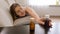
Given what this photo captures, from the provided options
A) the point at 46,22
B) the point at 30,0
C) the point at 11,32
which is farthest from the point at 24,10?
the point at 30,0

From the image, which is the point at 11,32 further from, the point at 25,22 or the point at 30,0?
the point at 30,0

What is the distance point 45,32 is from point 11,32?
16.7 inches

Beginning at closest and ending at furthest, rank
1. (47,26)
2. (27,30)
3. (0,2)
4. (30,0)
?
(27,30)
(47,26)
(0,2)
(30,0)

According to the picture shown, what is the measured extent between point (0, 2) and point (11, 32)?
1.00 m

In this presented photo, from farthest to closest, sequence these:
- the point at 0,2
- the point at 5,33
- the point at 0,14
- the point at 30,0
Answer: the point at 30,0 → the point at 0,2 → the point at 0,14 → the point at 5,33

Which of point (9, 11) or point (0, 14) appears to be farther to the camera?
point (9, 11)

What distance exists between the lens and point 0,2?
2.62 meters

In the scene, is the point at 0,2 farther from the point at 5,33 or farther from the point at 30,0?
the point at 30,0

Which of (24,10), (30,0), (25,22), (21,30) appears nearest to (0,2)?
(24,10)

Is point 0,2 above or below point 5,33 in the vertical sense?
above

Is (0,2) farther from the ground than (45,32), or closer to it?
Answer: farther from the ground

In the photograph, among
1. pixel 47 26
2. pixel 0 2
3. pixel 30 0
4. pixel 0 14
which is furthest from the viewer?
pixel 30 0

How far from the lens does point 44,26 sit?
206 cm

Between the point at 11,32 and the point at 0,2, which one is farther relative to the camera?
the point at 0,2
